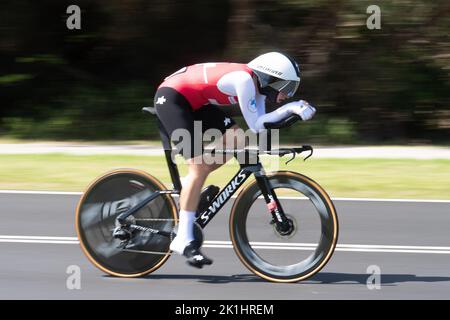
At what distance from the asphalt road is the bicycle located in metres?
0.16

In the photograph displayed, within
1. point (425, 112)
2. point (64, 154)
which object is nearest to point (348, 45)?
point (425, 112)

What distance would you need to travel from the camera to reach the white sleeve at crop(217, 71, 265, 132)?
604 centimetres

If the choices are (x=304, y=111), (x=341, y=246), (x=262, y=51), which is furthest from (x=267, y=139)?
(x=262, y=51)

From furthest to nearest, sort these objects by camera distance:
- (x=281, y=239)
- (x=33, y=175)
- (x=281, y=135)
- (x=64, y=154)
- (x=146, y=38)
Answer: (x=146, y=38) → (x=281, y=135) → (x=64, y=154) → (x=33, y=175) → (x=281, y=239)

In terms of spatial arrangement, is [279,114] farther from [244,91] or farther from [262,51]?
[262,51]

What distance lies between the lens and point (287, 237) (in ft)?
20.9

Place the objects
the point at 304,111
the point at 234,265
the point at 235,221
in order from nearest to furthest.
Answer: the point at 304,111 → the point at 235,221 → the point at 234,265

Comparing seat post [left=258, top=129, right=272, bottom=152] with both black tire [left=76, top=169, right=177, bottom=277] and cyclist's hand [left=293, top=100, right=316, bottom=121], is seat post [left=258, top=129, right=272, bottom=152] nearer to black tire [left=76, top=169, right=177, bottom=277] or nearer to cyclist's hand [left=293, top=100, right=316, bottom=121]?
cyclist's hand [left=293, top=100, right=316, bottom=121]

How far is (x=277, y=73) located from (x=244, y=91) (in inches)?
10.7

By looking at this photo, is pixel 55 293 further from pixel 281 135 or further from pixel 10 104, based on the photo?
pixel 10 104

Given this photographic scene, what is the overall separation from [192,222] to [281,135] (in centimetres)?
811

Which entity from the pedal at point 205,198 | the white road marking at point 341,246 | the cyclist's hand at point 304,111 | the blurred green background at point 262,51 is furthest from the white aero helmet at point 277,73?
the blurred green background at point 262,51

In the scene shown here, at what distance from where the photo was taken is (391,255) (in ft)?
24.0

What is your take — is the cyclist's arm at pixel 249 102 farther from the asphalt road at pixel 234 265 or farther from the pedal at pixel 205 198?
the asphalt road at pixel 234 265
